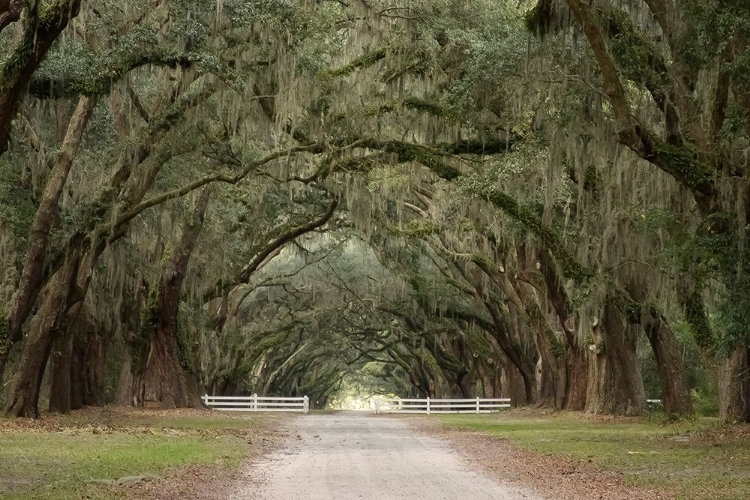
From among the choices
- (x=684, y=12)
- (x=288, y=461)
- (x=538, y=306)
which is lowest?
(x=288, y=461)

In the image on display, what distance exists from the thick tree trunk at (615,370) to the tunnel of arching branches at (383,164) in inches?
3.0

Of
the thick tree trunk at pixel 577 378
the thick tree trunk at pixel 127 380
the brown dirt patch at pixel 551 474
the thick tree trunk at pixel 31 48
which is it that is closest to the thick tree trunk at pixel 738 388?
the brown dirt patch at pixel 551 474

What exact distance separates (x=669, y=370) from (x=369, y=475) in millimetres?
12528

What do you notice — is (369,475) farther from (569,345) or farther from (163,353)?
(163,353)

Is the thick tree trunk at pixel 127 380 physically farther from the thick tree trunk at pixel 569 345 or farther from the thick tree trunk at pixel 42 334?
the thick tree trunk at pixel 569 345

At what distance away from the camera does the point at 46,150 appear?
1930 centimetres

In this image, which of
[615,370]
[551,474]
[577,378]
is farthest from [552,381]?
[551,474]

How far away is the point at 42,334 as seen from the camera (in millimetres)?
19469

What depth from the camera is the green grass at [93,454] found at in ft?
29.2

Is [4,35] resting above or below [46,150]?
above

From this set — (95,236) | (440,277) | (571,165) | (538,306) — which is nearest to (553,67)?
(571,165)

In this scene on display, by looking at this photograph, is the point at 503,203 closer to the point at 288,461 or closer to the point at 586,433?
the point at 586,433

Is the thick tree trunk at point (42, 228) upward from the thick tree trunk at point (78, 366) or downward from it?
A: upward

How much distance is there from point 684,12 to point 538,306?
17.6 metres
